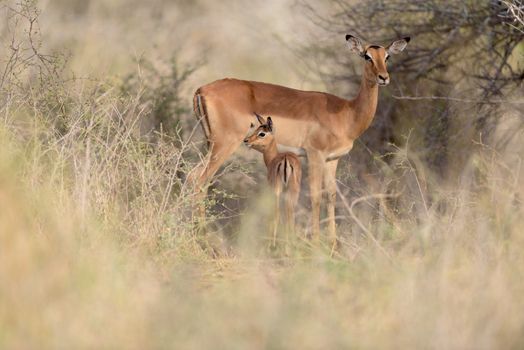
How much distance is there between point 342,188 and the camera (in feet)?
31.0

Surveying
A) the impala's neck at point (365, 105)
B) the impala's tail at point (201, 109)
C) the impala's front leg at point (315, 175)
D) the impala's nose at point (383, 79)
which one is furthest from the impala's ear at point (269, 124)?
the impala's nose at point (383, 79)

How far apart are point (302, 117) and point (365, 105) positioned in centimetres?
53

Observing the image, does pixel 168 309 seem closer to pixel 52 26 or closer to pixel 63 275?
pixel 63 275

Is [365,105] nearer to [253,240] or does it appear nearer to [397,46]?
[397,46]

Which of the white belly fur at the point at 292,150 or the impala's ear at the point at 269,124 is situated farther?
the white belly fur at the point at 292,150

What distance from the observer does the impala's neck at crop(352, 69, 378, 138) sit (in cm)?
820

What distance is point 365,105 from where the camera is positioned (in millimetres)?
8312

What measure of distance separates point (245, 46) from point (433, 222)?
36.6 ft

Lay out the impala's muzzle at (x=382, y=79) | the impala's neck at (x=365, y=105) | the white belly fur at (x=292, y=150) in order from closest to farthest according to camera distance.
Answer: the impala's muzzle at (x=382, y=79), the impala's neck at (x=365, y=105), the white belly fur at (x=292, y=150)

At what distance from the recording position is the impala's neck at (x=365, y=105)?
26.9ft

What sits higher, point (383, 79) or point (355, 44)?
point (355, 44)

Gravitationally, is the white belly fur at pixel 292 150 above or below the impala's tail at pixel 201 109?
below

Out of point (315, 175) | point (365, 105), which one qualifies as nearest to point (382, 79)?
point (365, 105)

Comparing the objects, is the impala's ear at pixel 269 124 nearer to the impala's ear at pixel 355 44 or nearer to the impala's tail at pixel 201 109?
the impala's tail at pixel 201 109
